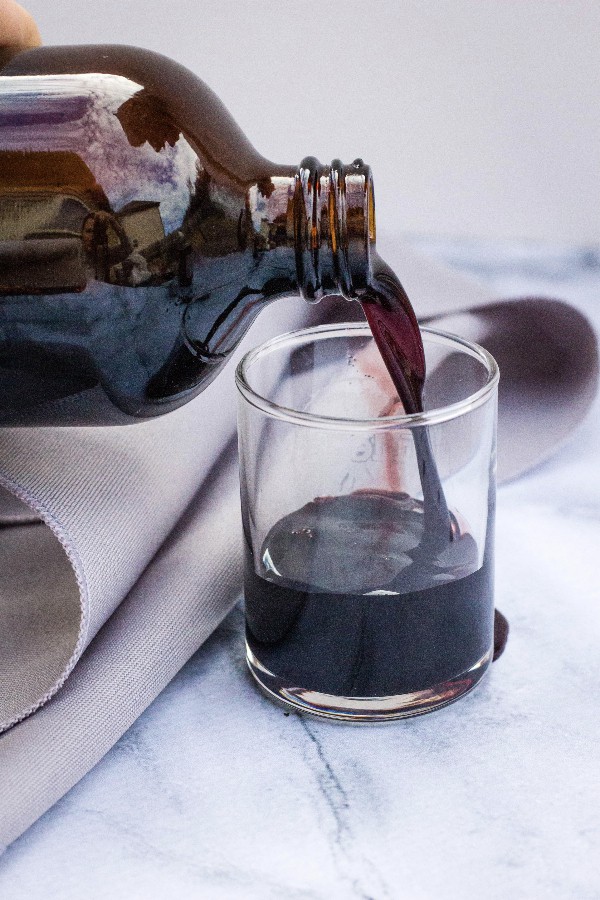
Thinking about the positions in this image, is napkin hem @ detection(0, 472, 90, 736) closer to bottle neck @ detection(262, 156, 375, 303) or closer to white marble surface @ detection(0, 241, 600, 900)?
white marble surface @ detection(0, 241, 600, 900)

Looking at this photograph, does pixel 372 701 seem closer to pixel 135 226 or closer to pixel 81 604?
pixel 81 604

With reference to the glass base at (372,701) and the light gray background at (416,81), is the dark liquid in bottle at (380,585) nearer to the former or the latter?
the glass base at (372,701)

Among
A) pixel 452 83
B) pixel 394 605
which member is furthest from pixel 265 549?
pixel 452 83

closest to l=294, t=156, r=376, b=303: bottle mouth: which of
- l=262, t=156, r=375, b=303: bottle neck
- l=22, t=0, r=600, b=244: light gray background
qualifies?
l=262, t=156, r=375, b=303: bottle neck

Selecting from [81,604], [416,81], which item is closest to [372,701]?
[81,604]

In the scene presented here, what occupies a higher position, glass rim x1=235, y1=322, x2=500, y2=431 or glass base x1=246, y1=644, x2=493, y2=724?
glass rim x1=235, y1=322, x2=500, y2=431

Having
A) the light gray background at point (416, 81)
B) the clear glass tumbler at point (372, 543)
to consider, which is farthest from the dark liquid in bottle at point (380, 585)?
the light gray background at point (416, 81)
